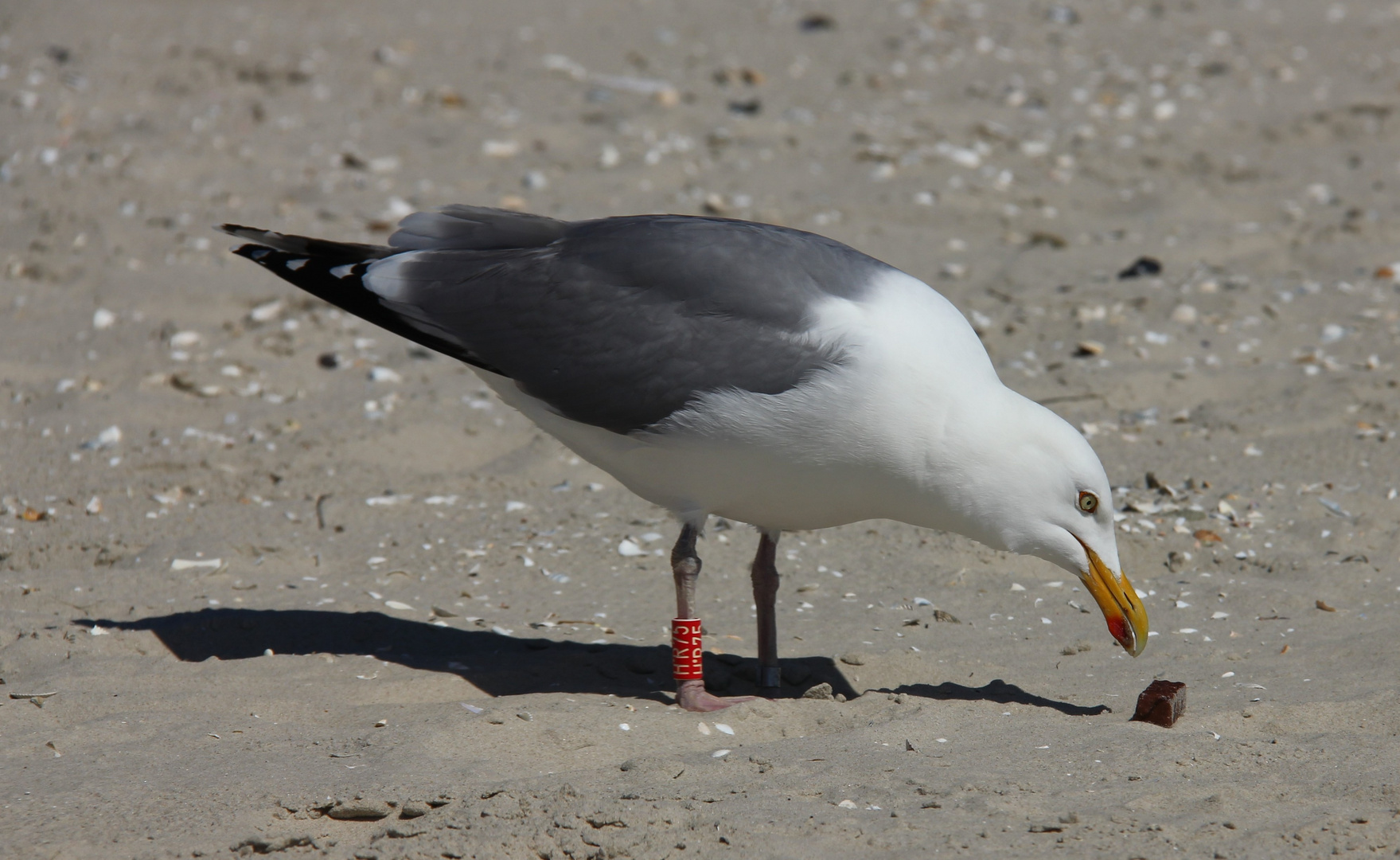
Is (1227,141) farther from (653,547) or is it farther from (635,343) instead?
(635,343)

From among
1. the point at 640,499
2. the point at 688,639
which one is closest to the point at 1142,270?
the point at 640,499

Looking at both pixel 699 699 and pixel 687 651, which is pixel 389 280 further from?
pixel 699 699

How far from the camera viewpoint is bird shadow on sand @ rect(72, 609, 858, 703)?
421 cm

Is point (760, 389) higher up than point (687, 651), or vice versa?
point (760, 389)

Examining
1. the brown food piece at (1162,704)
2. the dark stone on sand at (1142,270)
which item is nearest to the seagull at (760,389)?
the brown food piece at (1162,704)

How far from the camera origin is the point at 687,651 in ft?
13.2

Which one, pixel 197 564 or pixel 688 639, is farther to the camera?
pixel 197 564

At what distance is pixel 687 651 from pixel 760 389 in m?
0.82

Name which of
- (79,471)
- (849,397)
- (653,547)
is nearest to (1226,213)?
(653,547)

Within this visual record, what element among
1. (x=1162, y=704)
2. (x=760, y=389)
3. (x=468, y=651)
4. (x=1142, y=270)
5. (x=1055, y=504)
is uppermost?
(x=1142, y=270)

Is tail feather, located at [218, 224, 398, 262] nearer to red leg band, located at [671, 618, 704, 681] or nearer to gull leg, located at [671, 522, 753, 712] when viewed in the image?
gull leg, located at [671, 522, 753, 712]

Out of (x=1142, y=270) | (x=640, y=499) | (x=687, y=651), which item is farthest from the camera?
(x=1142, y=270)

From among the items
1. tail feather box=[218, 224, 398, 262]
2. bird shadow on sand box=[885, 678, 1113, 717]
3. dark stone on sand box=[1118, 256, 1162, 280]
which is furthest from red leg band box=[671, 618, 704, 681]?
dark stone on sand box=[1118, 256, 1162, 280]

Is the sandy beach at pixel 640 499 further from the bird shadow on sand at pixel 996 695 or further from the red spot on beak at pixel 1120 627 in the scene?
the red spot on beak at pixel 1120 627
